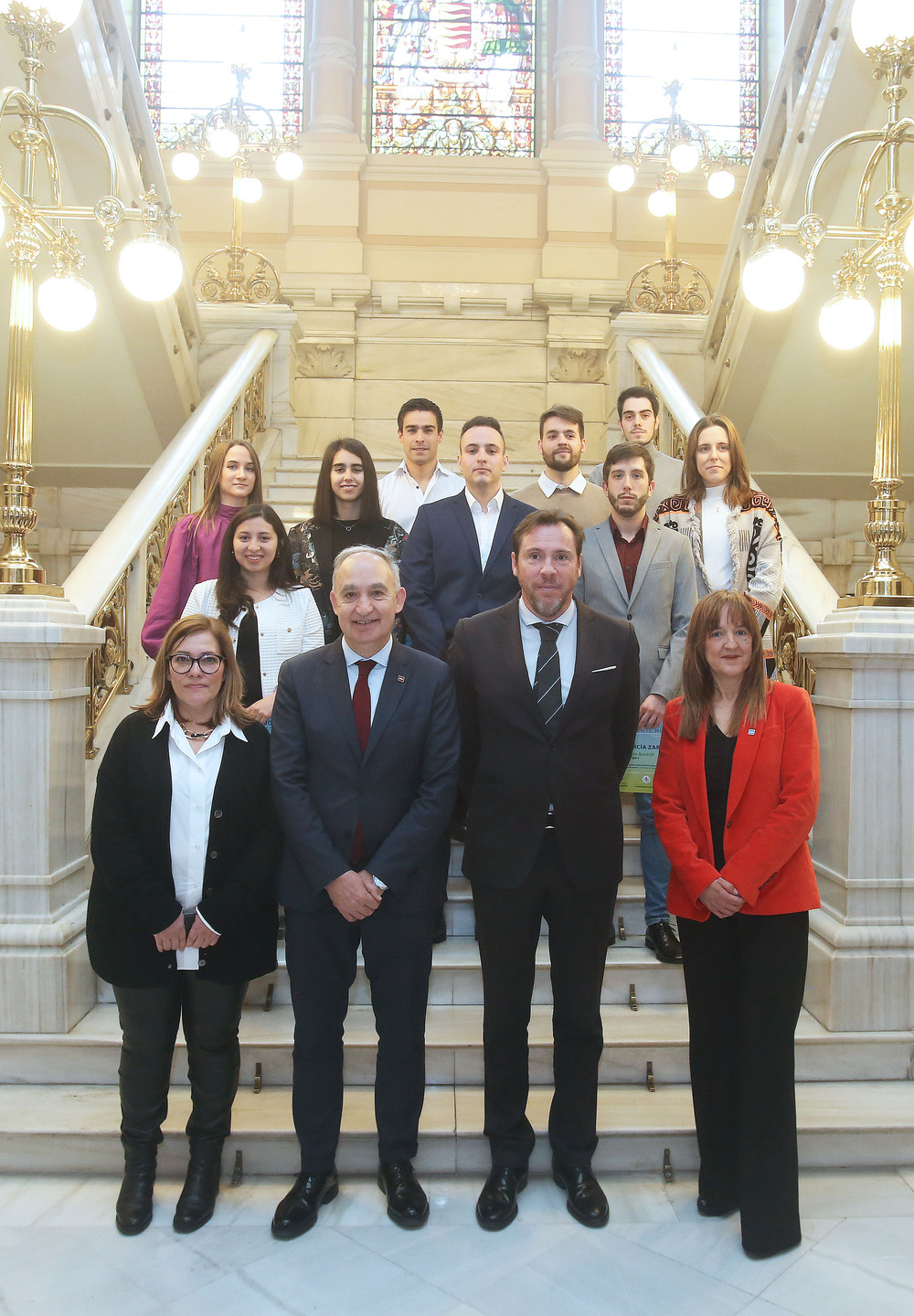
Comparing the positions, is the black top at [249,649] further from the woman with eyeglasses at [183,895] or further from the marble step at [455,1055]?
the marble step at [455,1055]

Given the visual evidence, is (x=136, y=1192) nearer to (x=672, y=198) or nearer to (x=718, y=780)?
(x=718, y=780)

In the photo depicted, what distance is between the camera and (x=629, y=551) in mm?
3715

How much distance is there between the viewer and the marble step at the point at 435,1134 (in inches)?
116

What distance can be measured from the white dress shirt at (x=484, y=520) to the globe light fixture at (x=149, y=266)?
4.40 ft

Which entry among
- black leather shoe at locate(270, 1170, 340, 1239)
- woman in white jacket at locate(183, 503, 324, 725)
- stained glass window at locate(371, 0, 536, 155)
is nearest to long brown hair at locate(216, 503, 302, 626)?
woman in white jacket at locate(183, 503, 324, 725)

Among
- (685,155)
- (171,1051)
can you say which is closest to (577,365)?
(685,155)

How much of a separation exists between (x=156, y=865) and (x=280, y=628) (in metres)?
0.99

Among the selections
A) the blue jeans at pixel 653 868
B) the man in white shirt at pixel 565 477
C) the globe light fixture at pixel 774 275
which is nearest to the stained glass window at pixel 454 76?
the man in white shirt at pixel 565 477

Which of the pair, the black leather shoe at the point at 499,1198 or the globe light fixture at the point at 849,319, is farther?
the globe light fixture at the point at 849,319

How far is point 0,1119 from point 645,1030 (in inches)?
79.3

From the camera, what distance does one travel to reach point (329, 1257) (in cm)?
259

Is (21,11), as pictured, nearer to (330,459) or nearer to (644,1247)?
(330,459)

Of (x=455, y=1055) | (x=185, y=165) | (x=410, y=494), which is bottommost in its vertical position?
(x=455, y=1055)

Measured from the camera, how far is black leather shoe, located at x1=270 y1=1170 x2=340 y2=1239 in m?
2.67
